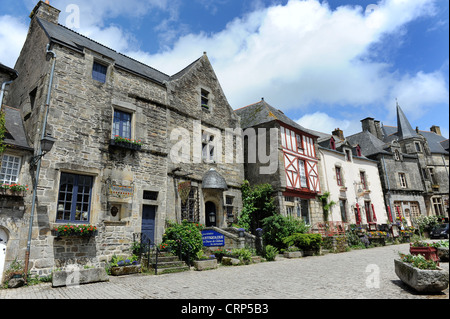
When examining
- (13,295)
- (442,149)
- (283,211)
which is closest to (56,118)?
(13,295)

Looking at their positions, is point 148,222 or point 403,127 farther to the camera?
point 403,127

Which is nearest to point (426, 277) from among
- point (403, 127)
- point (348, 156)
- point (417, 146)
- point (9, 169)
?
point (9, 169)

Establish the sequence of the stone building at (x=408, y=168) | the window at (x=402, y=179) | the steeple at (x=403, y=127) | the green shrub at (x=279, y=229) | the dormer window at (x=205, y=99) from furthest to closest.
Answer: the steeple at (x=403, y=127), the window at (x=402, y=179), the stone building at (x=408, y=168), the dormer window at (x=205, y=99), the green shrub at (x=279, y=229)

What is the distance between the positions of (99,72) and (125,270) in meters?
7.10

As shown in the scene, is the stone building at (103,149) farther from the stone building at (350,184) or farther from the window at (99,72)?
the stone building at (350,184)

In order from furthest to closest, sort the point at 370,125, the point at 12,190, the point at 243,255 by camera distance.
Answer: the point at 370,125 < the point at 243,255 < the point at 12,190

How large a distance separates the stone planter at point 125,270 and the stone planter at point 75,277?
0.96 m

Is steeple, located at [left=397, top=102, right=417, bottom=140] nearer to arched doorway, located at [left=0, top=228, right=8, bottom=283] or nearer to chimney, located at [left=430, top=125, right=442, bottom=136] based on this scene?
chimney, located at [left=430, top=125, right=442, bottom=136]

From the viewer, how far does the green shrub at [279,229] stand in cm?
1333

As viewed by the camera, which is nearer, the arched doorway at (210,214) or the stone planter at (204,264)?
the stone planter at (204,264)

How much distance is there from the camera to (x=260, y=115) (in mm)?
17266

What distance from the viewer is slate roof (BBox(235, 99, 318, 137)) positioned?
54.3 ft

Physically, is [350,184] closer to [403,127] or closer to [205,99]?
[403,127]

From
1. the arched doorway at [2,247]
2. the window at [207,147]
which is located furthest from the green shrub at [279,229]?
the arched doorway at [2,247]
